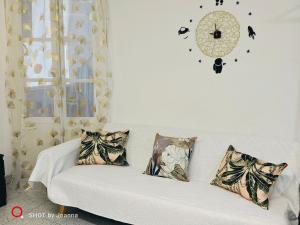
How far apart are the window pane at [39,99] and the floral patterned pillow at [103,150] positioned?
0.71 meters

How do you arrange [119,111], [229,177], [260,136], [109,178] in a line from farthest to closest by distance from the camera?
[119,111], [260,136], [109,178], [229,177]

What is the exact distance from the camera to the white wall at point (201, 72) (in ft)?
7.67

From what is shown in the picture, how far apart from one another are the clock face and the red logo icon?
2.32m

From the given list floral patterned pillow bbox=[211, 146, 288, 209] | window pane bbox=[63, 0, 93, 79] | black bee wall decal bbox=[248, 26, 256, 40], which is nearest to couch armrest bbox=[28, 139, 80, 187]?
window pane bbox=[63, 0, 93, 79]

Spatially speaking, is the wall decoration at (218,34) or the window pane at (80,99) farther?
the window pane at (80,99)

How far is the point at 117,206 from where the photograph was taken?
2.03 meters

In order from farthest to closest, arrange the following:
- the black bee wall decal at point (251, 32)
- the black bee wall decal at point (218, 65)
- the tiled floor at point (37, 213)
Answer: the black bee wall decal at point (218, 65)
the black bee wall decal at point (251, 32)
the tiled floor at point (37, 213)

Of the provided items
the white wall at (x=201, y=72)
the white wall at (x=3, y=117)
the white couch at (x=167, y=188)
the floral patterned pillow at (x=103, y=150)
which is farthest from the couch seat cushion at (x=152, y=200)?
the white wall at (x=3, y=117)

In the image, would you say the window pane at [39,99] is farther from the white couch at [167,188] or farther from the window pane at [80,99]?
the white couch at [167,188]

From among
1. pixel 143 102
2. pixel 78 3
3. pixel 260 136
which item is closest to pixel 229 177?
pixel 260 136

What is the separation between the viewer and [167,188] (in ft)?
6.74

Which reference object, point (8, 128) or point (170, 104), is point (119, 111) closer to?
point (170, 104)

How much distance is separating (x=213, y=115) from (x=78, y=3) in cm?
191

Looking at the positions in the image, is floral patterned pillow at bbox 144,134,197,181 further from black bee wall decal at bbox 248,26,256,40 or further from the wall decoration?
black bee wall decal at bbox 248,26,256,40
